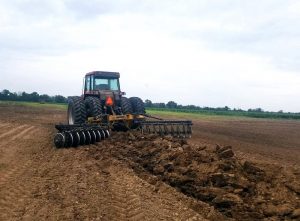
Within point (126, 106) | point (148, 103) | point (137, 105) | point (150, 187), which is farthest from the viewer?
point (148, 103)

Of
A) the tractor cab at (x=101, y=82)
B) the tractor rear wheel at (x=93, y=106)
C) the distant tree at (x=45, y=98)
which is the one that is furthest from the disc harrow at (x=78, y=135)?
the distant tree at (x=45, y=98)

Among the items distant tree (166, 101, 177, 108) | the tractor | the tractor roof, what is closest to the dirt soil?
the tractor

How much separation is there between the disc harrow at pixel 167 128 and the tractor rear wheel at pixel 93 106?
1.85 m

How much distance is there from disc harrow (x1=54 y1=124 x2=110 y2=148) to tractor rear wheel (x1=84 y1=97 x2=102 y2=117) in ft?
5.44

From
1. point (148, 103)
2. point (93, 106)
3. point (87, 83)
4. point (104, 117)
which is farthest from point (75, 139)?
point (148, 103)

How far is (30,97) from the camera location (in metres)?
65.6

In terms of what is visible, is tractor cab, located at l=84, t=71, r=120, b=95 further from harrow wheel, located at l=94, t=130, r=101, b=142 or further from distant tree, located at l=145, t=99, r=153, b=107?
distant tree, located at l=145, t=99, r=153, b=107

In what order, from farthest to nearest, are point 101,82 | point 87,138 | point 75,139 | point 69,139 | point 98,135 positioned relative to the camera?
point 101,82
point 98,135
point 87,138
point 75,139
point 69,139

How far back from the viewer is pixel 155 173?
27.6 ft

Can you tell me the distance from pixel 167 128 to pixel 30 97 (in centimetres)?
5396

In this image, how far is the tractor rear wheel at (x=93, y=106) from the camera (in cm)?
1541

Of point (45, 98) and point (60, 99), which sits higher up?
point (45, 98)

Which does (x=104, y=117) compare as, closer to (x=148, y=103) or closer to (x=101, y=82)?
(x=101, y=82)

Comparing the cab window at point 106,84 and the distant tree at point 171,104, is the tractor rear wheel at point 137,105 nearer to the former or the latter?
the cab window at point 106,84
